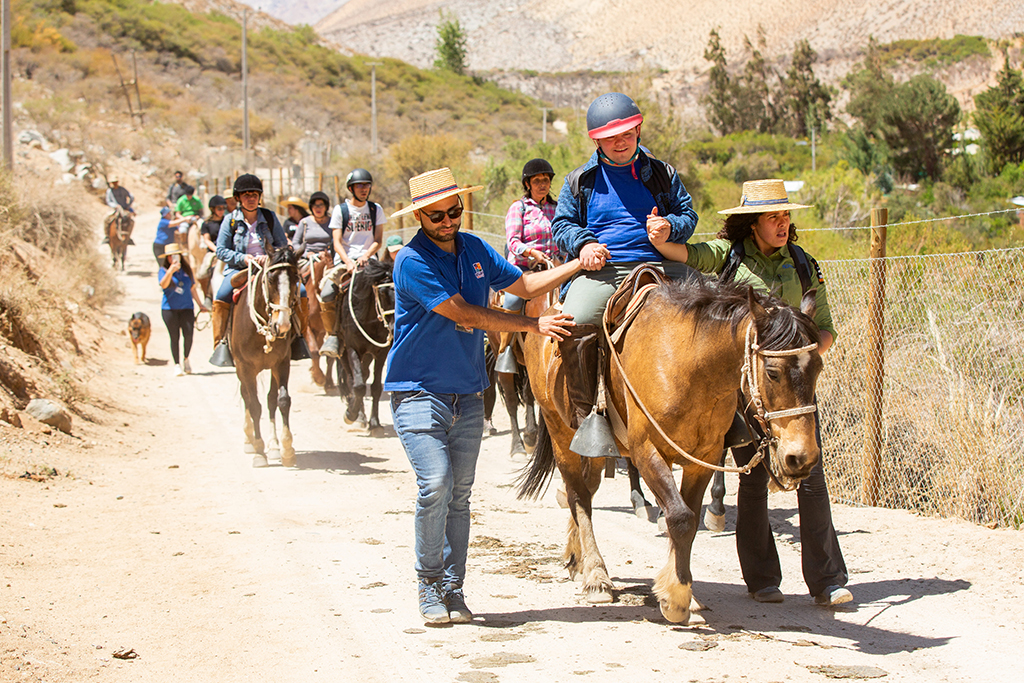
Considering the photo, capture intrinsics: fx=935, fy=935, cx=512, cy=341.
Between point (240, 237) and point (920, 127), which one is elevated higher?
point (920, 127)

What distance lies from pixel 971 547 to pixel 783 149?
167 ft

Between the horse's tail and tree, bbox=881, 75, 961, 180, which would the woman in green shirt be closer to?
the horse's tail

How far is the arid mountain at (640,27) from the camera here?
7838cm

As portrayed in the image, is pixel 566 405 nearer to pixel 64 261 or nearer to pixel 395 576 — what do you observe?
pixel 395 576

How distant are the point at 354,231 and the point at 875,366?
666cm

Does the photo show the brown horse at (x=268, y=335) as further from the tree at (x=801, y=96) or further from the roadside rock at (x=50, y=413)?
the tree at (x=801, y=96)

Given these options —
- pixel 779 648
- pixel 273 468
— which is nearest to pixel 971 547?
pixel 779 648

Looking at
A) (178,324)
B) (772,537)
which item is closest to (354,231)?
(178,324)

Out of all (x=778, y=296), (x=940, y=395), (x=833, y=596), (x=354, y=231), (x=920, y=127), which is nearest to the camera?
(x=833, y=596)

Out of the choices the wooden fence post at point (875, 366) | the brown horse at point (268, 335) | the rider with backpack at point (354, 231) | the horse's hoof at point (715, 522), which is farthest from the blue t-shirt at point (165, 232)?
the wooden fence post at point (875, 366)

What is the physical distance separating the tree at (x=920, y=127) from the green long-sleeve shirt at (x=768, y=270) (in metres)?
26.8

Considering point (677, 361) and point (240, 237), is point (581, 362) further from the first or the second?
point (240, 237)

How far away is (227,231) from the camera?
10.4 metres

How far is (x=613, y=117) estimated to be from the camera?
5.36m
